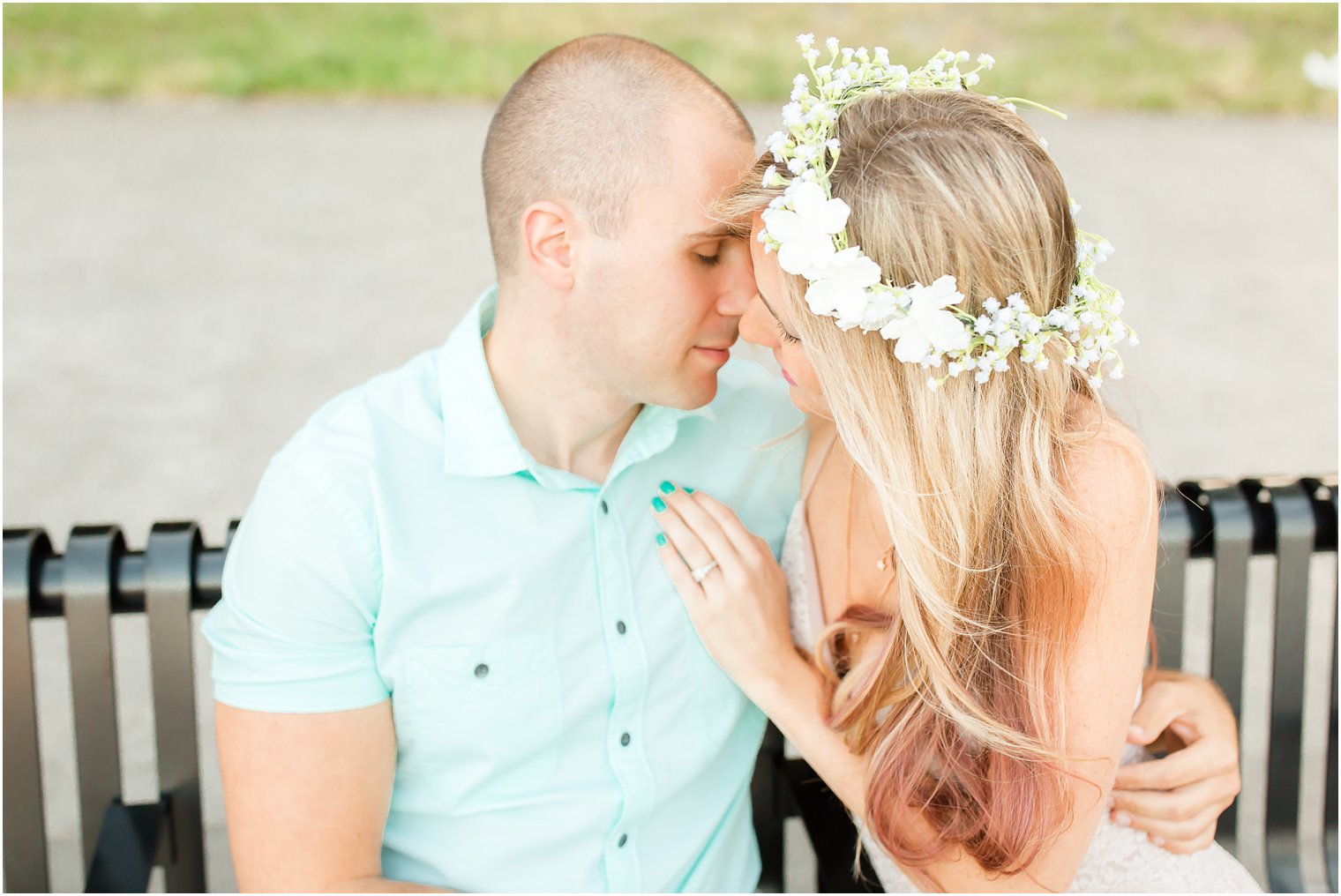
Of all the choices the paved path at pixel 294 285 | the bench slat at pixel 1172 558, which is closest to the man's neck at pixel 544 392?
the bench slat at pixel 1172 558

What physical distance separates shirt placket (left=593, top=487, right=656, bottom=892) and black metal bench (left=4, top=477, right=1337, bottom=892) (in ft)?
1.32

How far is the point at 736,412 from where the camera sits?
96.6 inches

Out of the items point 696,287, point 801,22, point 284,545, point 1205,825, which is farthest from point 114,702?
point 801,22

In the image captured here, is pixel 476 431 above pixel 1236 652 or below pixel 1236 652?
above

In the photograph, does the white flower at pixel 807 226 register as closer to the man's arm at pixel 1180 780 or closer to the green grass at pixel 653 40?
the man's arm at pixel 1180 780

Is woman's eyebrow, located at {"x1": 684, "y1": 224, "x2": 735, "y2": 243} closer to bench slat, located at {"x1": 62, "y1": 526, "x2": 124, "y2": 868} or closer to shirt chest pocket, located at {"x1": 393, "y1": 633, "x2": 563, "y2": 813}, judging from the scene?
shirt chest pocket, located at {"x1": 393, "y1": 633, "x2": 563, "y2": 813}

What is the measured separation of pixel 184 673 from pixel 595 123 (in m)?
1.18

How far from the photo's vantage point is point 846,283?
1808mm

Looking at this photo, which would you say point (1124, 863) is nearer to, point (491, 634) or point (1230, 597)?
point (1230, 597)

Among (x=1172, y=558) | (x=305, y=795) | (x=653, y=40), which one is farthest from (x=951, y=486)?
(x=653, y=40)

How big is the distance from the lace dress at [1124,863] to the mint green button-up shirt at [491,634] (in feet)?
0.71

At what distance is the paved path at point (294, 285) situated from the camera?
4.73 metres

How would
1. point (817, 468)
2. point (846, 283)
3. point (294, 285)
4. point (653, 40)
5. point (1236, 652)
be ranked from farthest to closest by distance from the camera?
point (653, 40)
point (294, 285)
point (1236, 652)
point (817, 468)
point (846, 283)

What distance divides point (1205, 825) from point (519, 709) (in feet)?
4.00
